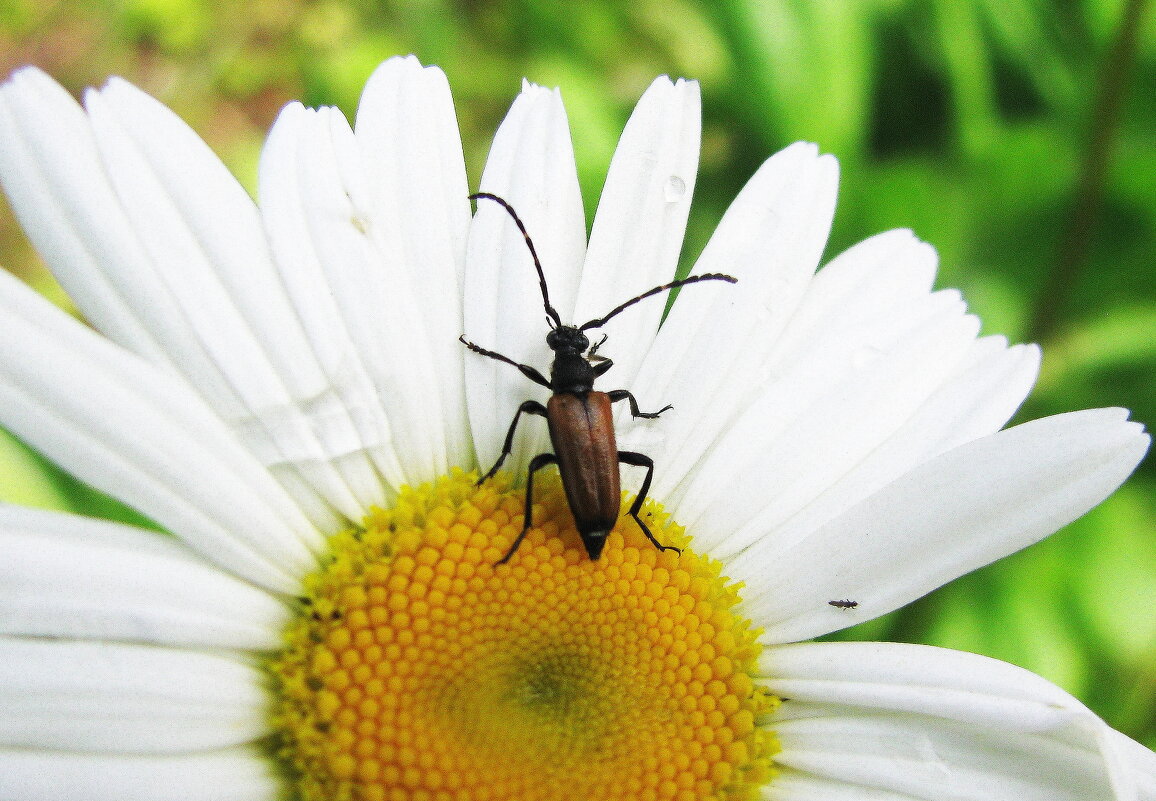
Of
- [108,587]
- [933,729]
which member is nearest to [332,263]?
[108,587]

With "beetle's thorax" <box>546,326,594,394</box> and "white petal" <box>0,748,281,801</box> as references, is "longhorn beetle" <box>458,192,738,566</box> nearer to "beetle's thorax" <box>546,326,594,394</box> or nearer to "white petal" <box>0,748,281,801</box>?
"beetle's thorax" <box>546,326,594,394</box>

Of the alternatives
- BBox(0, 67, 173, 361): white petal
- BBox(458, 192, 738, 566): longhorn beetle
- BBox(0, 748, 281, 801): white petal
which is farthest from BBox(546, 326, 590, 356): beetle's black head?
BBox(0, 748, 281, 801): white petal

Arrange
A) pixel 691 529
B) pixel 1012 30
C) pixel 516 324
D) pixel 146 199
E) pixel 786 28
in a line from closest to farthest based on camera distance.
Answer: pixel 146 199
pixel 516 324
pixel 691 529
pixel 786 28
pixel 1012 30

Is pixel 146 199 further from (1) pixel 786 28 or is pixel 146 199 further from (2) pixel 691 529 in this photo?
(1) pixel 786 28

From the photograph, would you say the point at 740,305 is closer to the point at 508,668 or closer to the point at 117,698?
the point at 508,668

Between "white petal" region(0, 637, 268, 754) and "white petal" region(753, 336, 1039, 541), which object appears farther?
"white petal" region(753, 336, 1039, 541)

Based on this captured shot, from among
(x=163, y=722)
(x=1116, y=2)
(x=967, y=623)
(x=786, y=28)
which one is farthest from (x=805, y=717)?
(x=1116, y=2)
